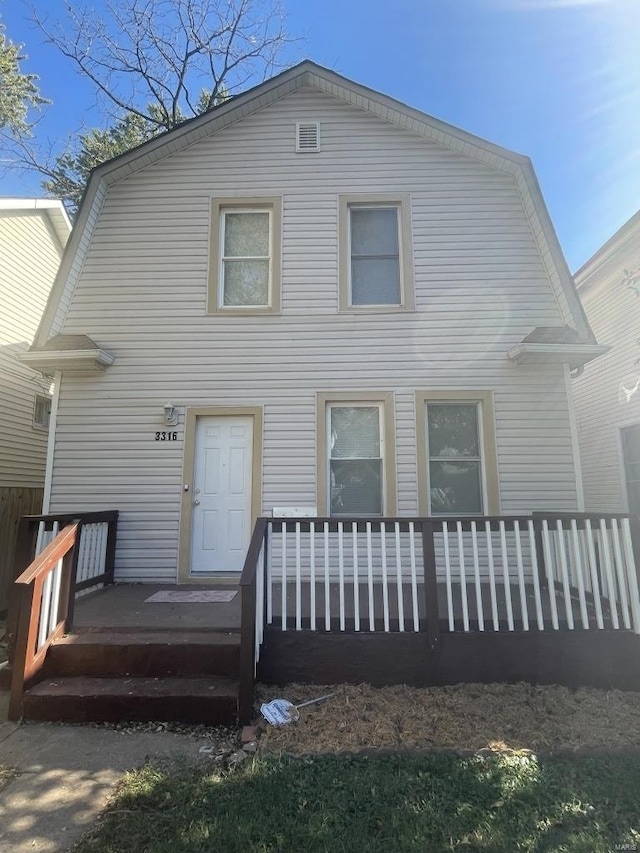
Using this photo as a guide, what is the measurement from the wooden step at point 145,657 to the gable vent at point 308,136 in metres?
6.29

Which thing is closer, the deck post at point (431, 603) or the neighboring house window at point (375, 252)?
the deck post at point (431, 603)

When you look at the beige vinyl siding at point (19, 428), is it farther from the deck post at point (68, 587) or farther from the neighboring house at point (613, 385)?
the neighboring house at point (613, 385)

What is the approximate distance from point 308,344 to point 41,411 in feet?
24.3

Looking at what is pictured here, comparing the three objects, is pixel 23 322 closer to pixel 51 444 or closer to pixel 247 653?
pixel 51 444

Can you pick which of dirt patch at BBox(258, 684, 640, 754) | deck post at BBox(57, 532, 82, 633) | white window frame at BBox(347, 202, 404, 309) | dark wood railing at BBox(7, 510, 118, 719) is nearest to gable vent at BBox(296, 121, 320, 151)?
white window frame at BBox(347, 202, 404, 309)

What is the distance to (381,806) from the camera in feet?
7.88

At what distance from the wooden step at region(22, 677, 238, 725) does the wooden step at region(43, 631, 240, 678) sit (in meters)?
0.18

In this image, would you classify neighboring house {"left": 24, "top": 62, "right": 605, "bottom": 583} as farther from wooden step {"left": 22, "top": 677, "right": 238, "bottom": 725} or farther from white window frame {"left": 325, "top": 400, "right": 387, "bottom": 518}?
wooden step {"left": 22, "top": 677, "right": 238, "bottom": 725}

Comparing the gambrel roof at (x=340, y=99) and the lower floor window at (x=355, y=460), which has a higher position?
the gambrel roof at (x=340, y=99)

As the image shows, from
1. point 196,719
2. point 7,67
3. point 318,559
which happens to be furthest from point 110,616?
point 7,67

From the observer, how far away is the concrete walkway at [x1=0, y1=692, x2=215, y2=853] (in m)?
2.29

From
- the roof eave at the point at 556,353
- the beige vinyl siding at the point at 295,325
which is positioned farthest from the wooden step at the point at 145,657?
the roof eave at the point at 556,353

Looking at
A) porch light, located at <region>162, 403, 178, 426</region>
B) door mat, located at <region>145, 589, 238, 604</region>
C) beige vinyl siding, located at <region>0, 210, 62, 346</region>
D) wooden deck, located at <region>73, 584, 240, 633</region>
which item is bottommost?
wooden deck, located at <region>73, 584, 240, 633</region>

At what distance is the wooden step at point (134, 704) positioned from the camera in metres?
3.27
